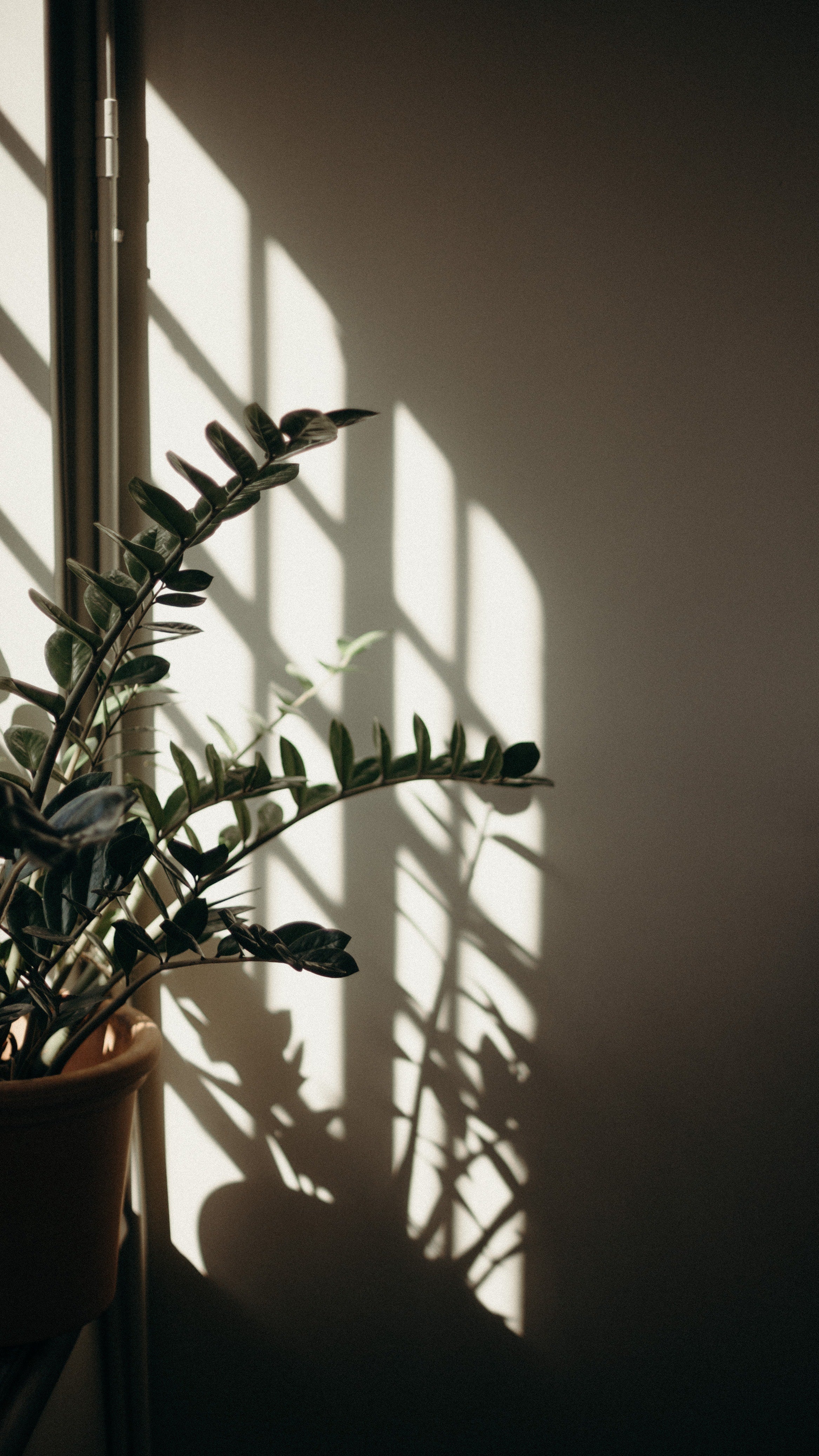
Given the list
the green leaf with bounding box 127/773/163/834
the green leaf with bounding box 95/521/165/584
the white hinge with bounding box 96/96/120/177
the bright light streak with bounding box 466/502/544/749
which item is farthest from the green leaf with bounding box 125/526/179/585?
the white hinge with bounding box 96/96/120/177

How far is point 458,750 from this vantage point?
34.1 inches

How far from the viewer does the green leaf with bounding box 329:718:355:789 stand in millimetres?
852

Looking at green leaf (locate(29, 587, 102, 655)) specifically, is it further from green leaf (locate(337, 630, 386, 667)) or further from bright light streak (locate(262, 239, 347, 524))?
bright light streak (locate(262, 239, 347, 524))

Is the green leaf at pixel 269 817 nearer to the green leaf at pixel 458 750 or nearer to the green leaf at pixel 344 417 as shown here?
the green leaf at pixel 458 750

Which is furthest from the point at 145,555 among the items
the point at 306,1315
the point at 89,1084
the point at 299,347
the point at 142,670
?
the point at 306,1315

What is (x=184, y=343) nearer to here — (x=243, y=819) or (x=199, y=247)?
(x=199, y=247)

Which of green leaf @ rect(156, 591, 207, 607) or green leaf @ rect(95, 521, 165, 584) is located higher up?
green leaf @ rect(95, 521, 165, 584)

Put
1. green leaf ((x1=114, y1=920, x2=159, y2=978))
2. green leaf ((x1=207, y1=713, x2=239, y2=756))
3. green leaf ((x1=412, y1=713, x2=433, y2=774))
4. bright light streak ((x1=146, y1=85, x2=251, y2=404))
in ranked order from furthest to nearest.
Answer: bright light streak ((x1=146, y1=85, x2=251, y2=404))
green leaf ((x1=207, y1=713, x2=239, y2=756))
green leaf ((x1=412, y1=713, x2=433, y2=774))
green leaf ((x1=114, y1=920, x2=159, y2=978))

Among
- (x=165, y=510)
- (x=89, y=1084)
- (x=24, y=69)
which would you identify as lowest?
(x=89, y=1084)

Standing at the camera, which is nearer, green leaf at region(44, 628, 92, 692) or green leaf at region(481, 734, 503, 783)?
green leaf at region(44, 628, 92, 692)

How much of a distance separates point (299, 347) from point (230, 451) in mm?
530

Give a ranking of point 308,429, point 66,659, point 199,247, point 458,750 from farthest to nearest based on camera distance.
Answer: point 199,247
point 458,750
point 66,659
point 308,429

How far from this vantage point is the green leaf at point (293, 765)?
847mm

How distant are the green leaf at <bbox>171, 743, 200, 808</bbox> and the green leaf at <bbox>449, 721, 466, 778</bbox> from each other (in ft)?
0.82
